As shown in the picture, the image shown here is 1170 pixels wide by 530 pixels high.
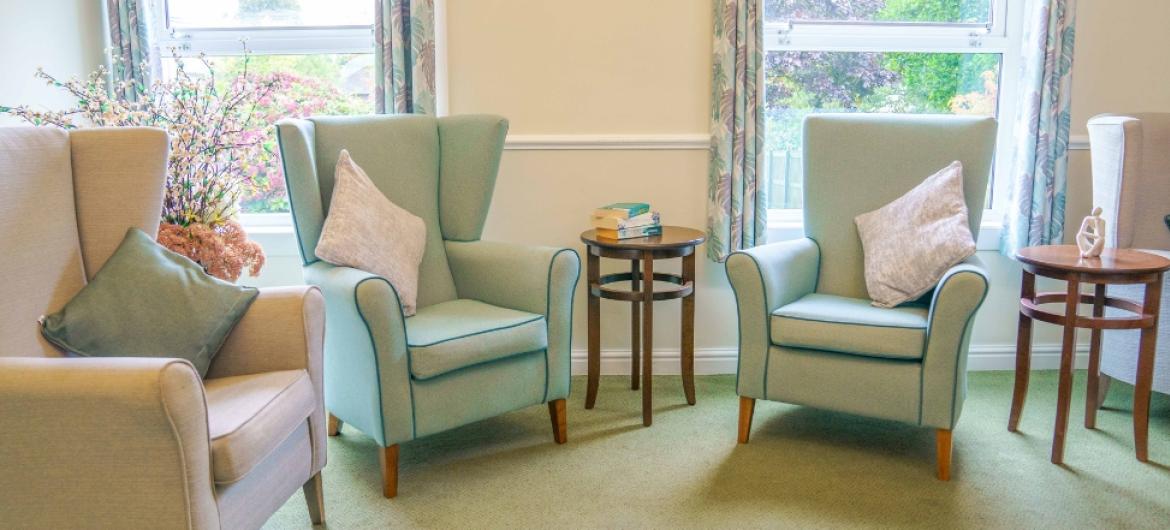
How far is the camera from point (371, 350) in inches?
99.0

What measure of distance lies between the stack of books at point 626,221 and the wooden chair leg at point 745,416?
0.69 meters

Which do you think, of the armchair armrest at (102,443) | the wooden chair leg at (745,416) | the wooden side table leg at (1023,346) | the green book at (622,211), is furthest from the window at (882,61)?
the armchair armrest at (102,443)

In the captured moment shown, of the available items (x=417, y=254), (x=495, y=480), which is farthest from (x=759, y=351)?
(x=417, y=254)

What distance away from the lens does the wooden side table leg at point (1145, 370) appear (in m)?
2.78

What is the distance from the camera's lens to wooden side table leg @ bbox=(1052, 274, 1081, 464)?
2746mm

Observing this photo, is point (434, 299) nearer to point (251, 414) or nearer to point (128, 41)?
point (251, 414)

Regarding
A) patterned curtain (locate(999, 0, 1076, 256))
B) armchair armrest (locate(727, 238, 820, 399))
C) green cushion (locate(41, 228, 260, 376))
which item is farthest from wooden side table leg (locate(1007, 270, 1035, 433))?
green cushion (locate(41, 228, 260, 376))

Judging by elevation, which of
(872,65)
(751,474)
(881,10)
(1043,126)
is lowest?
(751,474)

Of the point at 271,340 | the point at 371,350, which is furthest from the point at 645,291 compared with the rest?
the point at 271,340

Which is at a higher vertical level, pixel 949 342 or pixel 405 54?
pixel 405 54

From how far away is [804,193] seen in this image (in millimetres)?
3363

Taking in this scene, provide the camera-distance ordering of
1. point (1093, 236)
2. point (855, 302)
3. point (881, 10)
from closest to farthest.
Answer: point (1093, 236)
point (855, 302)
point (881, 10)

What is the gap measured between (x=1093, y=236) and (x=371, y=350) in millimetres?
2194

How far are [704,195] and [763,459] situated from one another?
1.21 meters
